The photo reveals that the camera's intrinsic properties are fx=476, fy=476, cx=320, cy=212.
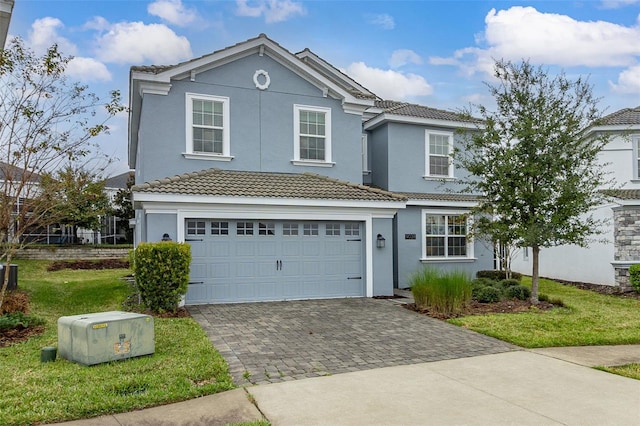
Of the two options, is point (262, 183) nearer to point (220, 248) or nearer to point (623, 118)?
point (220, 248)

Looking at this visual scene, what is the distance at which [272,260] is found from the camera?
41.7 ft

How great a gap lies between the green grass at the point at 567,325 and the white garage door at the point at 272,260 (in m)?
4.04

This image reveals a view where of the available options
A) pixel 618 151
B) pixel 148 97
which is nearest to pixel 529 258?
pixel 618 151

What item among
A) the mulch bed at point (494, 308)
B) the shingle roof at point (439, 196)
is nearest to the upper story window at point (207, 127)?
the shingle roof at point (439, 196)

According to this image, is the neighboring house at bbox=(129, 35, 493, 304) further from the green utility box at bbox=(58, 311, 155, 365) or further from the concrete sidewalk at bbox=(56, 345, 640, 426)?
the concrete sidewalk at bbox=(56, 345, 640, 426)

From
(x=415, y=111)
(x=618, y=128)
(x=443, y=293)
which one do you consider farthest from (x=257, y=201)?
(x=618, y=128)

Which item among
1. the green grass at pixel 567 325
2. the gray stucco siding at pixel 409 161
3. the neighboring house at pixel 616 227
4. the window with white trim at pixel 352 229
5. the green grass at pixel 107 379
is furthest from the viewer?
the gray stucco siding at pixel 409 161

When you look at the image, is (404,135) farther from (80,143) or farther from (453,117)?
(80,143)

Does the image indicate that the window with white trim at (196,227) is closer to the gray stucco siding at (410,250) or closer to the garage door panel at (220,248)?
the garage door panel at (220,248)

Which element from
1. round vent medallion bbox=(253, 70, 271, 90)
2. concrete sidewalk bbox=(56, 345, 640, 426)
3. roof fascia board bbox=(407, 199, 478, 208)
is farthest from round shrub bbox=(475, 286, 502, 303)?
round vent medallion bbox=(253, 70, 271, 90)

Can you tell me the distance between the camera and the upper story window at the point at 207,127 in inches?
527

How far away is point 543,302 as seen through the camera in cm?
1271

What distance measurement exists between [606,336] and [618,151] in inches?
470

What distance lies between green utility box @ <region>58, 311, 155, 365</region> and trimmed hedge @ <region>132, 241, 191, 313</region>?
10.6 ft
